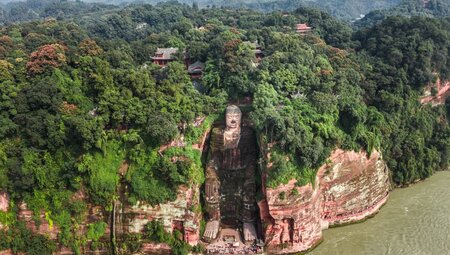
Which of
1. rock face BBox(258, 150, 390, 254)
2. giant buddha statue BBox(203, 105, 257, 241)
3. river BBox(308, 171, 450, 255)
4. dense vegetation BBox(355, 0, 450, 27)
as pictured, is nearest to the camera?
rock face BBox(258, 150, 390, 254)

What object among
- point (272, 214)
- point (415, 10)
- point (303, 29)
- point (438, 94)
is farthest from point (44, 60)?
point (415, 10)

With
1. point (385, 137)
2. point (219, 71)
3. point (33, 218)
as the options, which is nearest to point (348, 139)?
point (385, 137)

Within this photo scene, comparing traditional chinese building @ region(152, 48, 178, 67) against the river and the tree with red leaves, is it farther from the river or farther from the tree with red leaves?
the river

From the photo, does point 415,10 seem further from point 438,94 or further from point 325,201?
point 325,201

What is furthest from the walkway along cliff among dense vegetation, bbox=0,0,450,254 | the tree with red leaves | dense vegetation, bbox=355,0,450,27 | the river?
dense vegetation, bbox=355,0,450,27

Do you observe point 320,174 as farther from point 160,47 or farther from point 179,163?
point 160,47

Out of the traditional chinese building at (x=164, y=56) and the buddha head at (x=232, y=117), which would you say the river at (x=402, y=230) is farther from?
the traditional chinese building at (x=164, y=56)

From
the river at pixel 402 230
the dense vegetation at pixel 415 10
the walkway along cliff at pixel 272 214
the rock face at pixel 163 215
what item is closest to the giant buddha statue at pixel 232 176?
the walkway along cliff at pixel 272 214
